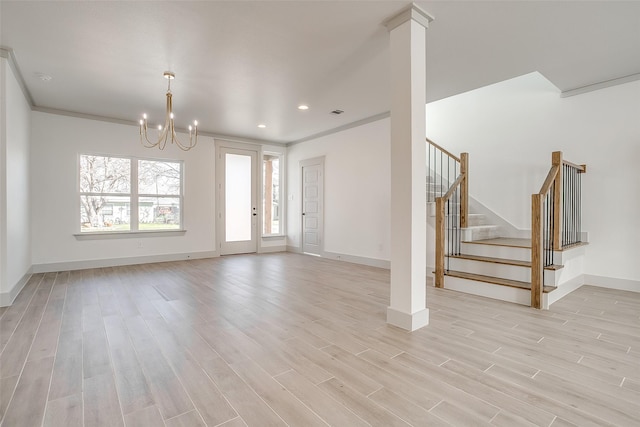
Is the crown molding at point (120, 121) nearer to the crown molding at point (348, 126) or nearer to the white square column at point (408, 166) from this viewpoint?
the crown molding at point (348, 126)

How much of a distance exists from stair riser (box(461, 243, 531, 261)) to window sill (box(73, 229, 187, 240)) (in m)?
5.44

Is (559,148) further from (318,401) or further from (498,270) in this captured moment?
(318,401)

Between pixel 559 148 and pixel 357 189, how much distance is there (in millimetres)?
3218

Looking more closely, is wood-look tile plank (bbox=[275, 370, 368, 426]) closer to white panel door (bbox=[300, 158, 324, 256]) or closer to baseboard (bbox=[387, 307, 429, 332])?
baseboard (bbox=[387, 307, 429, 332])

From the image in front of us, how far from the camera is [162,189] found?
643cm

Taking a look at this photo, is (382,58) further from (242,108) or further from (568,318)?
(568,318)

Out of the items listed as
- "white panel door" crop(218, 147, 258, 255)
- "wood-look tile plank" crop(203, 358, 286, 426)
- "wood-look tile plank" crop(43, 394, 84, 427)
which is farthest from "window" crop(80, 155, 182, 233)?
"wood-look tile plank" crop(203, 358, 286, 426)

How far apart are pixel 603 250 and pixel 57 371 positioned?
232 inches

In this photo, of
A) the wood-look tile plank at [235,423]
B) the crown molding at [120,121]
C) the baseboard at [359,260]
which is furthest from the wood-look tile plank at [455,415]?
the crown molding at [120,121]

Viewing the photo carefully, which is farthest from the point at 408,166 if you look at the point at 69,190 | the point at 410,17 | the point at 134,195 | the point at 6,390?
the point at 69,190

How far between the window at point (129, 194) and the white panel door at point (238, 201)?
96 centimetres

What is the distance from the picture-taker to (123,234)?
19.3ft

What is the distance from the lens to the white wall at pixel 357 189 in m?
5.64

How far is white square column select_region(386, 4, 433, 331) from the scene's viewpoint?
8.66 ft
